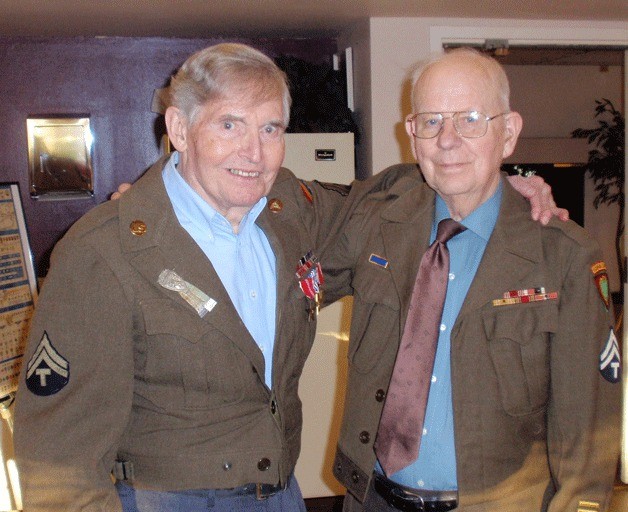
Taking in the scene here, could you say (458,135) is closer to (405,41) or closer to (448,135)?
(448,135)

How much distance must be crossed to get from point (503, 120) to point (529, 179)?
0.68 feet

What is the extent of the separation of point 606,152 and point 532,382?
8.32 metres

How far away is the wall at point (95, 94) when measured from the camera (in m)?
4.32

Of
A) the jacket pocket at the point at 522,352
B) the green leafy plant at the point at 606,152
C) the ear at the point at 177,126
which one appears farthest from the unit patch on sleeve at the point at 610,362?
the green leafy plant at the point at 606,152

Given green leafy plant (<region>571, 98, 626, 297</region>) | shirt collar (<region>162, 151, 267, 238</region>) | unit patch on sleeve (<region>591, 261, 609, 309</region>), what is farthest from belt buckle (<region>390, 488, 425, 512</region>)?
green leafy plant (<region>571, 98, 626, 297</region>)

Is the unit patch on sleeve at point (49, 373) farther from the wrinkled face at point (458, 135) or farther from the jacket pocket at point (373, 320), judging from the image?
the wrinkled face at point (458, 135)

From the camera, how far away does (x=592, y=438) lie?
1475mm

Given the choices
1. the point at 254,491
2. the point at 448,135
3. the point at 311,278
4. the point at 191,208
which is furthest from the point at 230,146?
the point at 254,491

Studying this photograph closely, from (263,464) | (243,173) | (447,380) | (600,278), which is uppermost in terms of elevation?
(243,173)

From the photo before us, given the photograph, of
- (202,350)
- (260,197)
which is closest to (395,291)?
(260,197)

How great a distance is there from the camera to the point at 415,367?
60.6 inches

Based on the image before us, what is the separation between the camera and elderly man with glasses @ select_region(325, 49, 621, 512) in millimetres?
1482

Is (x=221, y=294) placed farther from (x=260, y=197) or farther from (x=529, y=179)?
(x=529, y=179)

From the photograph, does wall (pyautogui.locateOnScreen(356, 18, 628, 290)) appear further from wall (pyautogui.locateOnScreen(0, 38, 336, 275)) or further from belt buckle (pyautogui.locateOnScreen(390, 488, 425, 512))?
belt buckle (pyautogui.locateOnScreen(390, 488, 425, 512))
